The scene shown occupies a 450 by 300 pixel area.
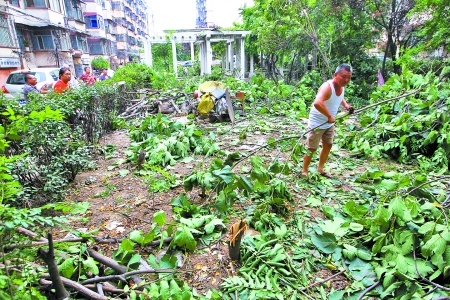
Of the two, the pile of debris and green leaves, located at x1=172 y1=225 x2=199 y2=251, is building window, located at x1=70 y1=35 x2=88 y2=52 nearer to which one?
the pile of debris

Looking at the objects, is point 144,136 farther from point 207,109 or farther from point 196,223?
point 196,223

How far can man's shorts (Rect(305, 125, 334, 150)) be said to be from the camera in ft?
14.0

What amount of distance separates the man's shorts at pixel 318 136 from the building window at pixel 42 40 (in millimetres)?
29974

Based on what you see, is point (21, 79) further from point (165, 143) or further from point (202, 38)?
point (202, 38)

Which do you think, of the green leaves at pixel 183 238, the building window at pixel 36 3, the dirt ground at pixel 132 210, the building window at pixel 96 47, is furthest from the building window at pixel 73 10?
the green leaves at pixel 183 238

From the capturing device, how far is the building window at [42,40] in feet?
84.9

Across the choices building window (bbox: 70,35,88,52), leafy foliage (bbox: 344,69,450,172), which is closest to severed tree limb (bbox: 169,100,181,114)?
leafy foliage (bbox: 344,69,450,172)

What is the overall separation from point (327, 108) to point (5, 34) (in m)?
23.8

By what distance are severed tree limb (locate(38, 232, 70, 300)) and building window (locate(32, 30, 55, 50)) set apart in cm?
3110

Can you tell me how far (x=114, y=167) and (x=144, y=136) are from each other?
1393 millimetres

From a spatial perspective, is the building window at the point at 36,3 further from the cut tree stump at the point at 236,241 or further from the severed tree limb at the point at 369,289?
the severed tree limb at the point at 369,289

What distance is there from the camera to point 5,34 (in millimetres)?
19422

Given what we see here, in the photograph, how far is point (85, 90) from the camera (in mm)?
5605

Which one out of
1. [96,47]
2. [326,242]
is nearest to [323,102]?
[326,242]
